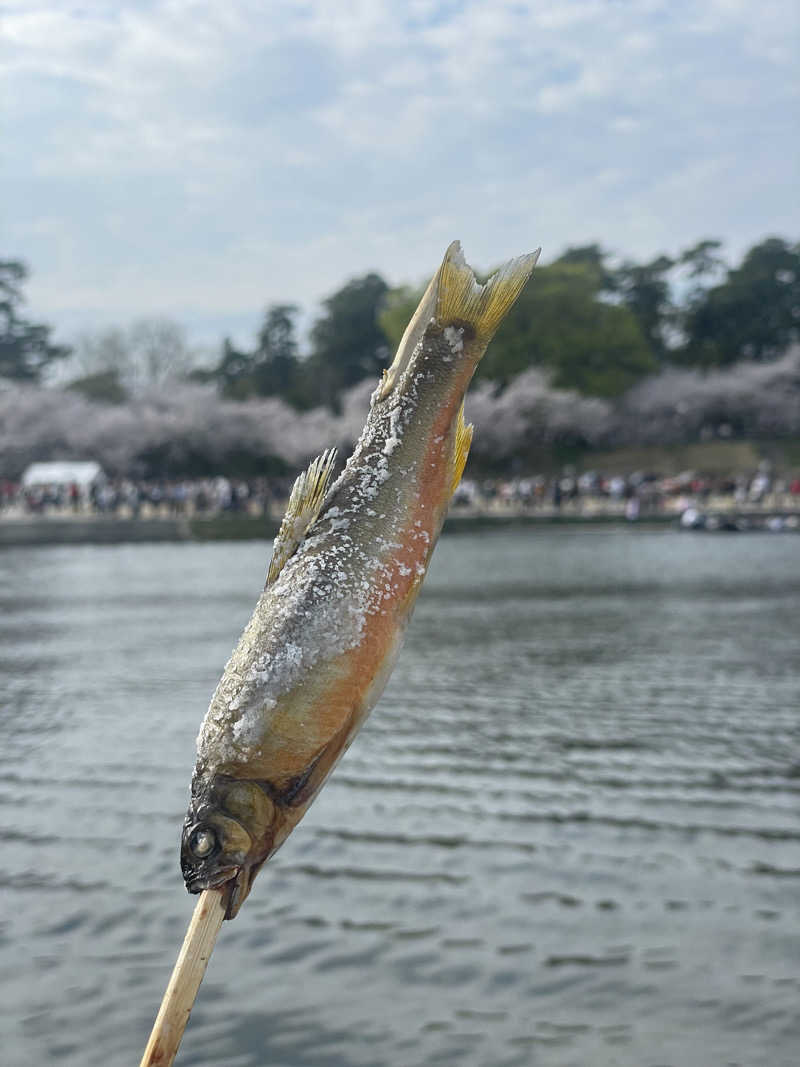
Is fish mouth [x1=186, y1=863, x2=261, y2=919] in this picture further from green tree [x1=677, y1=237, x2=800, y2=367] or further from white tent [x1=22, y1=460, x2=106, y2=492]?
green tree [x1=677, y1=237, x2=800, y2=367]

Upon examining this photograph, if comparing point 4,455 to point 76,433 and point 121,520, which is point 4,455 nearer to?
point 76,433

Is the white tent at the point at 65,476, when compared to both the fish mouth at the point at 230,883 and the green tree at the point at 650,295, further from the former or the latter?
the fish mouth at the point at 230,883

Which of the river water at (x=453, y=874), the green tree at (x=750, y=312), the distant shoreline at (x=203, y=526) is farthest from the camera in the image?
the green tree at (x=750, y=312)

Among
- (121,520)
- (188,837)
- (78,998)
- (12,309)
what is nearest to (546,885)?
(78,998)

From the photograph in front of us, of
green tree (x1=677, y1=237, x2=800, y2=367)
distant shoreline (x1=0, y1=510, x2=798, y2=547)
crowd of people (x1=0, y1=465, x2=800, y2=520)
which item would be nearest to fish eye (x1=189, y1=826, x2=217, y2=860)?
distant shoreline (x1=0, y1=510, x2=798, y2=547)

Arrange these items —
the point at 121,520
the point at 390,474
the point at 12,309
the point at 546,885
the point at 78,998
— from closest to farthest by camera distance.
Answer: the point at 390,474 → the point at 78,998 → the point at 546,885 → the point at 121,520 → the point at 12,309

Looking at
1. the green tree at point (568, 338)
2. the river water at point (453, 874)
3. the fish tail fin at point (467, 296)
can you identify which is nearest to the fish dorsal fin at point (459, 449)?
the fish tail fin at point (467, 296)
